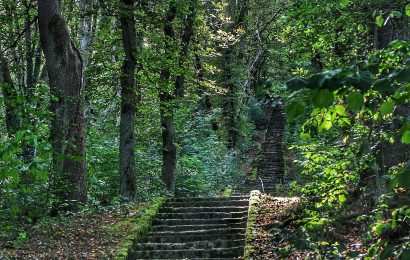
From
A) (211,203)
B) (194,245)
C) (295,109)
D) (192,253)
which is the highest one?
(295,109)

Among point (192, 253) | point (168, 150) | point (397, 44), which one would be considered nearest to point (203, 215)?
point (192, 253)

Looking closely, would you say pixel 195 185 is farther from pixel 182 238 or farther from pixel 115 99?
pixel 182 238

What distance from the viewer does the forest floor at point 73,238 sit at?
8.10 metres

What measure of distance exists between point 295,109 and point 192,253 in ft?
26.9

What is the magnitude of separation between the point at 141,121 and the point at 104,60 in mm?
4034

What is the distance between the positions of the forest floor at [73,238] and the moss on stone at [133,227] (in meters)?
0.02

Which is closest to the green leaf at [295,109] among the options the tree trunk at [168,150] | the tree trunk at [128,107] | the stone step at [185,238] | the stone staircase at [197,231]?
the stone staircase at [197,231]

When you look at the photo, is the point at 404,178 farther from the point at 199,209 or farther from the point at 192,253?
the point at 199,209

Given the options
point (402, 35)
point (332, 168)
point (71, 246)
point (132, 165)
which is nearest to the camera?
point (332, 168)

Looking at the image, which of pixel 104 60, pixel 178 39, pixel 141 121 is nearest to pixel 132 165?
pixel 104 60

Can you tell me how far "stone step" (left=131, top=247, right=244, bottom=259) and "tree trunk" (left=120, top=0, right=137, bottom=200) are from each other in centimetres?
399

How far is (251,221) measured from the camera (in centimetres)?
1062

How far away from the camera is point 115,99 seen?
14.0m

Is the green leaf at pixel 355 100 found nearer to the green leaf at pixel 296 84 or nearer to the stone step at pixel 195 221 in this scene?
the green leaf at pixel 296 84
